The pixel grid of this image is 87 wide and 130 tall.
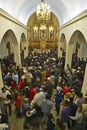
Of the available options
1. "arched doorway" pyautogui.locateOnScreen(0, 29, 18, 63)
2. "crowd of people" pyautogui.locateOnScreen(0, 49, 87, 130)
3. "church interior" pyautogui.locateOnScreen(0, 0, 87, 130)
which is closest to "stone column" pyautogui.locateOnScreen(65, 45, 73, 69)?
"church interior" pyautogui.locateOnScreen(0, 0, 87, 130)

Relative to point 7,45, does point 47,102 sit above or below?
below

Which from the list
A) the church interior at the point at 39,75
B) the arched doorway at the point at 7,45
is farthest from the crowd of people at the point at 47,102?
the arched doorway at the point at 7,45

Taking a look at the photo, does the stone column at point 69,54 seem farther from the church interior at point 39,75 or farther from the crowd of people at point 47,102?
the crowd of people at point 47,102

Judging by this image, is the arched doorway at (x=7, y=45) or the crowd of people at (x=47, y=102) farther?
the arched doorway at (x=7, y=45)

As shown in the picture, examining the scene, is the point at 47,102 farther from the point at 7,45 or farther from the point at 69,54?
the point at 7,45

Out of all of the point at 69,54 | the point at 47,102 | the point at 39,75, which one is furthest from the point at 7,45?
the point at 47,102

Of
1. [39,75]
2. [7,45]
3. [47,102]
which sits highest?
[7,45]

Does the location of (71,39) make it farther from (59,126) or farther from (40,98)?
(59,126)

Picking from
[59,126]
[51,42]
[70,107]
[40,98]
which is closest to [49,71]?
[40,98]

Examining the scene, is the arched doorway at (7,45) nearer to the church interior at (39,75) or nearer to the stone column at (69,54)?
the church interior at (39,75)

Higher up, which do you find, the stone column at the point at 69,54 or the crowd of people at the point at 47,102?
the stone column at the point at 69,54

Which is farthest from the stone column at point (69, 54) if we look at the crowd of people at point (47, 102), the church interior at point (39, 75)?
the crowd of people at point (47, 102)

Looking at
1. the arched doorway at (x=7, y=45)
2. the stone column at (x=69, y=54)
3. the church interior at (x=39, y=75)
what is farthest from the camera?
the stone column at (x=69, y=54)

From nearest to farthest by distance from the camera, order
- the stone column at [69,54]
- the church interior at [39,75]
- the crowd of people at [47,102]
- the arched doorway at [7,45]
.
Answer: the crowd of people at [47,102]
the church interior at [39,75]
the arched doorway at [7,45]
the stone column at [69,54]
